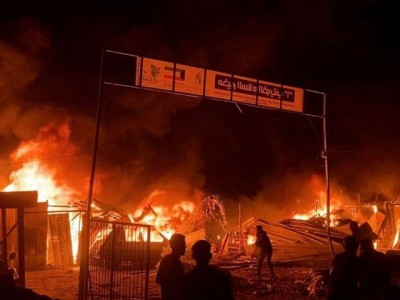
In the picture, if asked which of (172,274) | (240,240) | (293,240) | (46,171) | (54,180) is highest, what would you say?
(46,171)

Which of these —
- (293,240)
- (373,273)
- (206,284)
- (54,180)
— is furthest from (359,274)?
(54,180)

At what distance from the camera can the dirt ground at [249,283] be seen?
1095cm

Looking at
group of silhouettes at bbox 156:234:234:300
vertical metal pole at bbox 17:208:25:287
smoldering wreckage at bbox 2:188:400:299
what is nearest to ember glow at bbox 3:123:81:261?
smoldering wreckage at bbox 2:188:400:299

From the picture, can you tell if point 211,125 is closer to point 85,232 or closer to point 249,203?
point 249,203

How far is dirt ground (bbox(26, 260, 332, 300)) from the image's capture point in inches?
431

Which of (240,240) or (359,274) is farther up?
(359,274)

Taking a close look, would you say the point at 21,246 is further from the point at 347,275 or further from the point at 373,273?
the point at 373,273

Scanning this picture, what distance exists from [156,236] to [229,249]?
309cm

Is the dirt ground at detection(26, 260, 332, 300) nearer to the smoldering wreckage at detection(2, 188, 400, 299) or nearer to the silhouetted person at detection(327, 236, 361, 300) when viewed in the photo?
the smoldering wreckage at detection(2, 188, 400, 299)

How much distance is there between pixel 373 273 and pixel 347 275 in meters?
0.66

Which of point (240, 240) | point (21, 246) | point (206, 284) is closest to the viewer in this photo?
point (206, 284)

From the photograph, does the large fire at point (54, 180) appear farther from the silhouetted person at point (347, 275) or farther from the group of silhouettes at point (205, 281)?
the group of silhouettes at point (205, 281)

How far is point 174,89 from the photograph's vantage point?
13.3 metres

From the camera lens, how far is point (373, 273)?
19.3 feet
